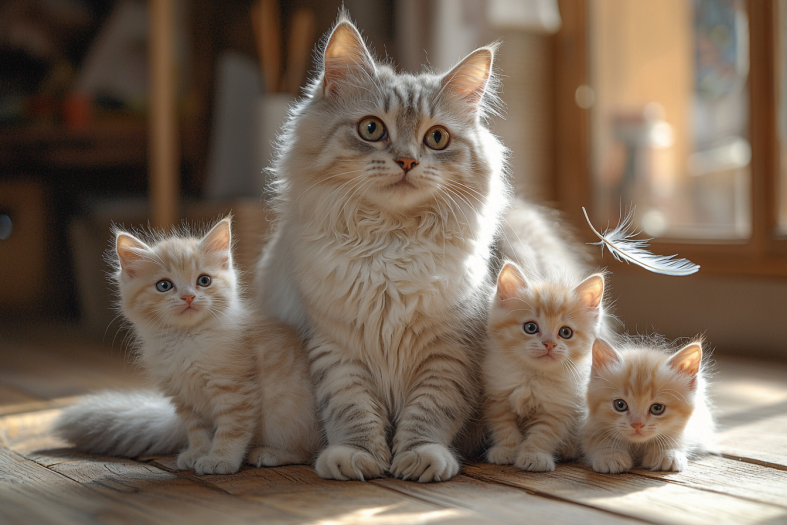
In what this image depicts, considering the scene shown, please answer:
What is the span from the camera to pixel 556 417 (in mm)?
1438

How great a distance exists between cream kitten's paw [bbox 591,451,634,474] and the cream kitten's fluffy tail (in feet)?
2.93

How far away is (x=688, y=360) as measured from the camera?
137 centimetres

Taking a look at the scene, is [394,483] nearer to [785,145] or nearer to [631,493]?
[631,493]

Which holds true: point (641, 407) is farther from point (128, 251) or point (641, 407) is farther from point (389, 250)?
point (128, 251)

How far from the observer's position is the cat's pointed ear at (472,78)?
1.54m

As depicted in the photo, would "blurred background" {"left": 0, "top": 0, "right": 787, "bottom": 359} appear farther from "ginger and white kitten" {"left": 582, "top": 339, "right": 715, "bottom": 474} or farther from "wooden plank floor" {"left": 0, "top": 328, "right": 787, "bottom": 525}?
"ginger and white kitten" {"left": 582, "top": 339, "right": 715, "bottom": 474}

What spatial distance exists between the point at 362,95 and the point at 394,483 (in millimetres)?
813

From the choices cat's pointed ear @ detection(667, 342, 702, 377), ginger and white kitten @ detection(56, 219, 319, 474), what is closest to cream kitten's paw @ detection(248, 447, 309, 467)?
ginger and white kitten @ detection(56, 219, 319, 474)

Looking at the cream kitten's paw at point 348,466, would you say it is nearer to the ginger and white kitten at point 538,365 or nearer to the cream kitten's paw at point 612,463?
the ginger and white kitten at point 538,365

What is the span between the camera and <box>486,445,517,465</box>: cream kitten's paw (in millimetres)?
1442

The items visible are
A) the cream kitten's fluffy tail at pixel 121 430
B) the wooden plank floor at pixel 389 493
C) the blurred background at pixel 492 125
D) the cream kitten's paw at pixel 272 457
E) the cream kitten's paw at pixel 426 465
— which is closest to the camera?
the wooden plank floor at pixel 389 493

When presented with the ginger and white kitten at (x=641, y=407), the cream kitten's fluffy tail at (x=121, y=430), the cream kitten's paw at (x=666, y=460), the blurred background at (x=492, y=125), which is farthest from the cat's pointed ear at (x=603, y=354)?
the blurred background at (x=492, y=125)

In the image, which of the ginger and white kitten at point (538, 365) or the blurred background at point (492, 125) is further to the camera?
the blurred background at point (492, 125)

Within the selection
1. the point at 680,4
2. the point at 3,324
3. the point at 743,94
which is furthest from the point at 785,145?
the point at 3,324
